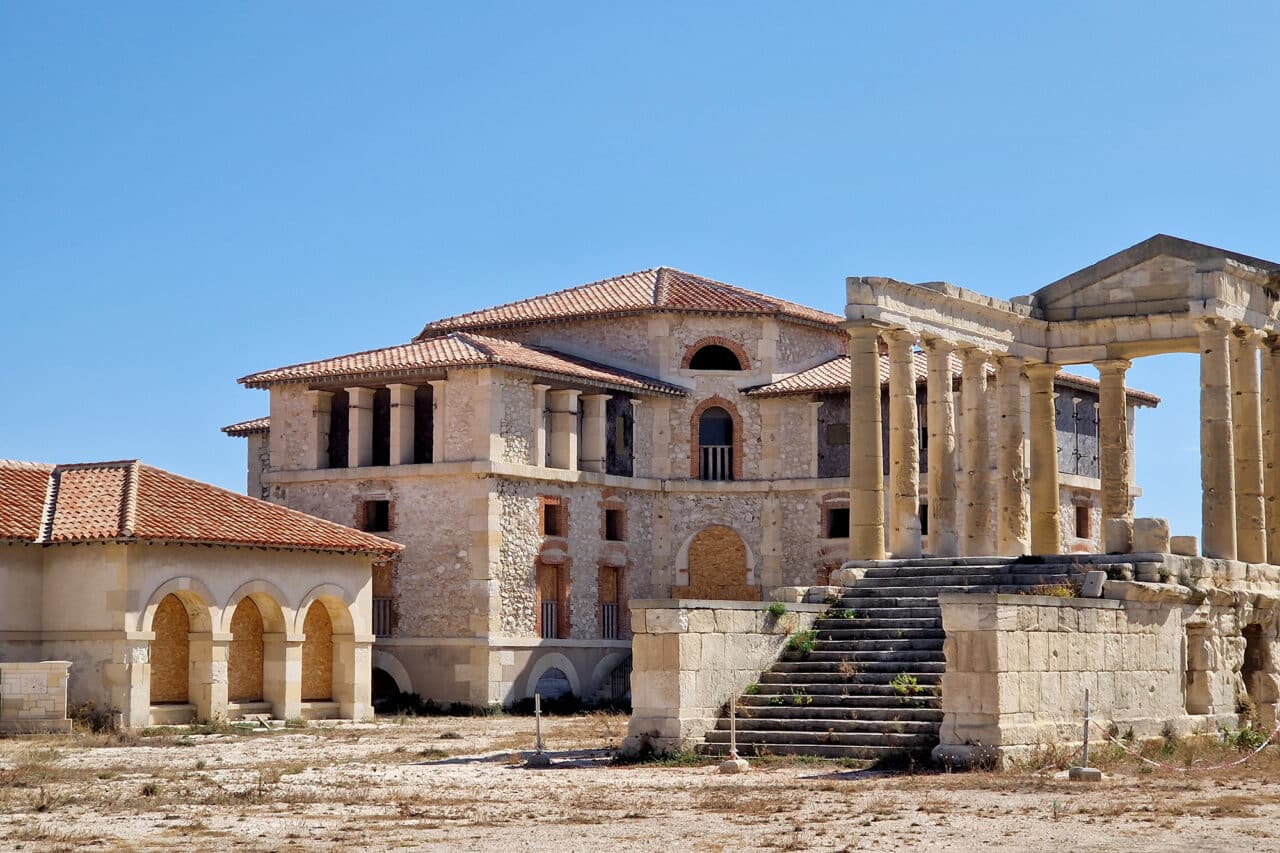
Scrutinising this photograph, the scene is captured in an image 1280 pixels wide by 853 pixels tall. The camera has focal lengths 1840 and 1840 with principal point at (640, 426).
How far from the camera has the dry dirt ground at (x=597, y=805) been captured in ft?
55.2

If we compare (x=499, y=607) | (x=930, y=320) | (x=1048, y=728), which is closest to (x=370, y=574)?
(x=499, y=607)

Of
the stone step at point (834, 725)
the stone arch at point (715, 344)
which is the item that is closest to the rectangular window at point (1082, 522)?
the stone arch at point (715, 344)

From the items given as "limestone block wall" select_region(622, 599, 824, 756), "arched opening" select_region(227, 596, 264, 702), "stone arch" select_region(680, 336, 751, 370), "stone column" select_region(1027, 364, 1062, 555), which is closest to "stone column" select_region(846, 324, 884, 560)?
"stone column" select_region(1027, 364, 1062, 555)

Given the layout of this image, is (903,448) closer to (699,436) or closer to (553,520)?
(553,520)

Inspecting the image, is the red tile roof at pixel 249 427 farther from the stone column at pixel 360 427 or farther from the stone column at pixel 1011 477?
the stone column at pixel 1011 477

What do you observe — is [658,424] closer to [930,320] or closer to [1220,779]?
[930,320]

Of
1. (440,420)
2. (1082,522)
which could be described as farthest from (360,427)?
(1082,522)

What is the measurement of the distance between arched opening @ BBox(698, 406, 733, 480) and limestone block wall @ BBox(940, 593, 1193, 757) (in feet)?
75.0

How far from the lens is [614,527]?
49156 mm

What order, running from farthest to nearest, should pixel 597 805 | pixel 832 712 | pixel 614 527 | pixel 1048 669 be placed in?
pixel 614 527 → pixel 832 712 → pixel 1048 669 → pixel 597 805

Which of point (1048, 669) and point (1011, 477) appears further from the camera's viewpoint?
point (1011, 477)

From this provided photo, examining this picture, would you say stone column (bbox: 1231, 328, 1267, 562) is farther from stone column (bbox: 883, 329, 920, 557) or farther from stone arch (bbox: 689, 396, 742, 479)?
stone arch (bbox: 689, 396, 742, 479)

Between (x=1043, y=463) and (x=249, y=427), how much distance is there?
23.5m

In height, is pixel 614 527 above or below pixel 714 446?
below
